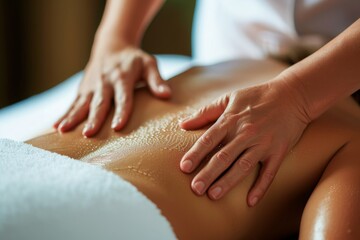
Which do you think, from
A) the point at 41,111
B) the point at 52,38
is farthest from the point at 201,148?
the point at 52,38

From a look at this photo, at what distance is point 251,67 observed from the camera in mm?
1179

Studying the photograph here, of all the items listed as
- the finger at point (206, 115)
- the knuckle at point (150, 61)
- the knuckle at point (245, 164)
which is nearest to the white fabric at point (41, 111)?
the knuckle at point (150, 61)

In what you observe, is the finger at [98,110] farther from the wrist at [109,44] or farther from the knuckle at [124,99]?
the wrist at [109,44]

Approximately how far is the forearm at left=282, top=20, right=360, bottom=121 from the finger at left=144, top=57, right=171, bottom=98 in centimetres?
26

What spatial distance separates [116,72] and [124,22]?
0.82 feet

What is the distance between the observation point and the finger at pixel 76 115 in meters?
1.06

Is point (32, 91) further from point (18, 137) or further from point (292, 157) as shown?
point (292, 157)

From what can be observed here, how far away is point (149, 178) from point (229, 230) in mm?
140

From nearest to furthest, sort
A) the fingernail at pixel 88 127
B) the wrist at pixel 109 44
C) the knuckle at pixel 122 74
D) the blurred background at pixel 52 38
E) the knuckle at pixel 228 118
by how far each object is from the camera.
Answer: the knuckle at pixel 228 118 → the fingernail at pixel 88 127 → the knuckle at pixel 122 74 → the wrist at pixel 109 44 → the blurred background at pixel 52 38

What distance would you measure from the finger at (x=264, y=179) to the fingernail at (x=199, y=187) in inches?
3.3

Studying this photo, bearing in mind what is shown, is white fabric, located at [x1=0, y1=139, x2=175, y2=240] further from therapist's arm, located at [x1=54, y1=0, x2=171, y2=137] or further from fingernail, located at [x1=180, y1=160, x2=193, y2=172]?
therapist's arm, located at [x1=54, y1=0, x2=171, y2=137]

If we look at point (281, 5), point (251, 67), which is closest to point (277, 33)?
point (281, 5)

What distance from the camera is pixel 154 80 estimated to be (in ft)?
3.77

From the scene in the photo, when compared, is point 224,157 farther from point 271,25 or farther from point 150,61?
point 271,25
